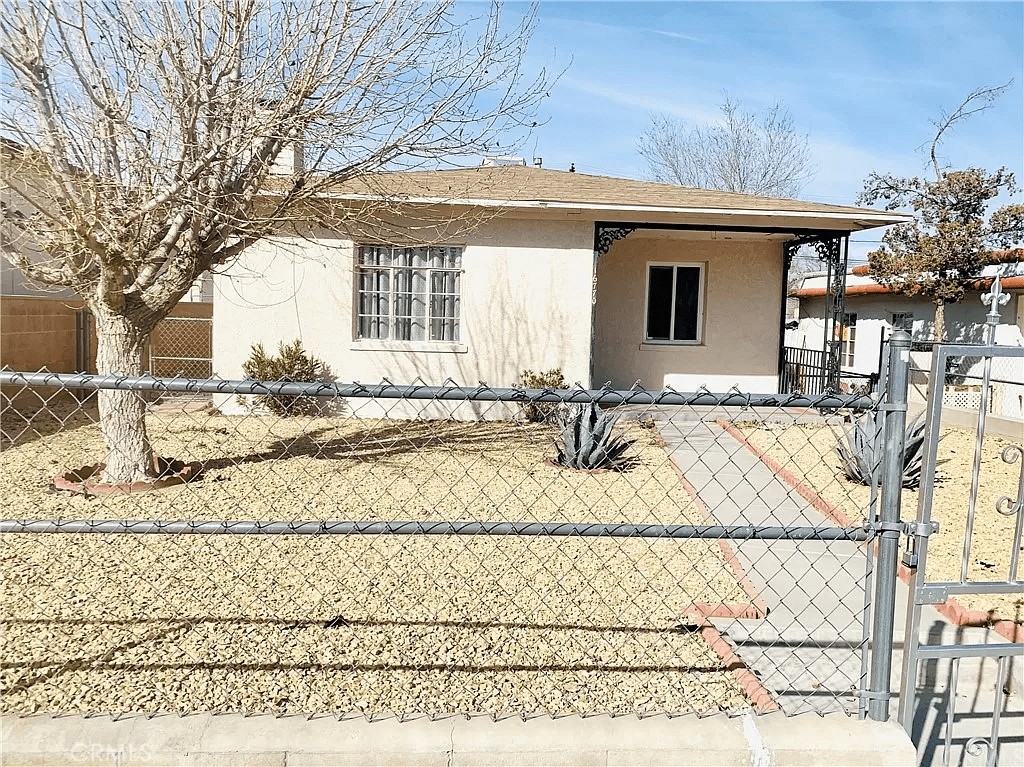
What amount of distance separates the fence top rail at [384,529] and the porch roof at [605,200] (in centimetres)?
823

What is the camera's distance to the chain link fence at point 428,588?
8.87 feet

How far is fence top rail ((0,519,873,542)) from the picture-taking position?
254 cm

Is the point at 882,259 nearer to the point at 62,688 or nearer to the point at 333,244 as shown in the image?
the point at 333,244

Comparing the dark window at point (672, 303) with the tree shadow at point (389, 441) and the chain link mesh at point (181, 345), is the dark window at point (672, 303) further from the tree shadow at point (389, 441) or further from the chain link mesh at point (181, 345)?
the chain link mesh at point (181, 345)

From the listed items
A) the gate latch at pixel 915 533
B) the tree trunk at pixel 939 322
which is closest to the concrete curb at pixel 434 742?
the gate latch at pixel 915 533

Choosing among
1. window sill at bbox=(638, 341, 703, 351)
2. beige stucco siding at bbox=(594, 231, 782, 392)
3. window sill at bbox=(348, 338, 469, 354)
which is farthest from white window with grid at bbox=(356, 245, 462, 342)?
window sill at bbox=(638, 341, 703, 351)

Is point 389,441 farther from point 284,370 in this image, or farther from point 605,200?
point 605,200

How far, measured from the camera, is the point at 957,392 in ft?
51.9

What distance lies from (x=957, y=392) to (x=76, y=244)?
51.1ft

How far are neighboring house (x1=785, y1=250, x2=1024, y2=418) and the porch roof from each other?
1777 mm

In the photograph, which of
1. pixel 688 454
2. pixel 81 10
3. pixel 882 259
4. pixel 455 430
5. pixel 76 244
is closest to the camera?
pixel 81 10

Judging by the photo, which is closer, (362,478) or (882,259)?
(362,478)

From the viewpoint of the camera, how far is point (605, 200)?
1195 cm

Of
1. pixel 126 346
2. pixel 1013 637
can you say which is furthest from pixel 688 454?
pixel 126 346
